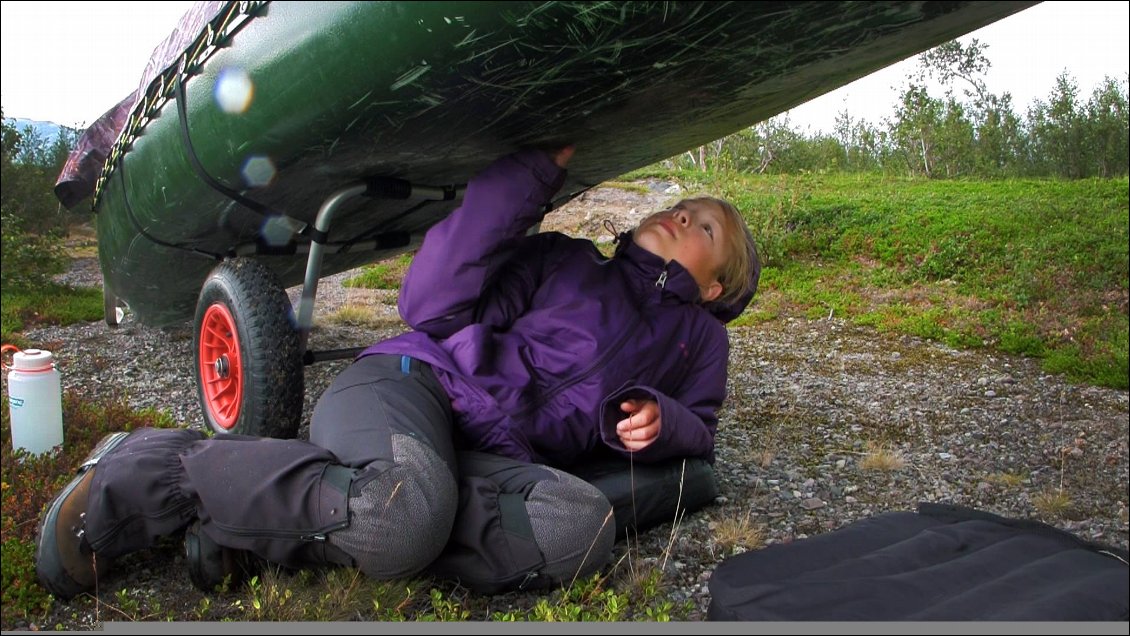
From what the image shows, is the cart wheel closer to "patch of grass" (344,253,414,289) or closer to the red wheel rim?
the red wheel rim

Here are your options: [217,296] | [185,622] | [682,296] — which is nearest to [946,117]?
[682,296]

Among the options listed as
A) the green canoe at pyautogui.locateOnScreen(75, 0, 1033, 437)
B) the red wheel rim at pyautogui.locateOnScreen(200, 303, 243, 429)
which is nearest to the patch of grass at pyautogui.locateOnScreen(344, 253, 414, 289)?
the green canoe at pyautogui.locateOnScreen(75, 0, 1033, 437)

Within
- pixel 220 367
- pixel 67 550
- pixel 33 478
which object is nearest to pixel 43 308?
pixel 220 367

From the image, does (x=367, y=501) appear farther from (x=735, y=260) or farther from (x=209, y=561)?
(x=735, y=260)

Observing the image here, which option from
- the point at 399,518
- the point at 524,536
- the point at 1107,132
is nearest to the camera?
the point at 399,518

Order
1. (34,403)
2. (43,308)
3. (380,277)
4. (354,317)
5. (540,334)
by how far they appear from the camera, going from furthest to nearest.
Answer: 1. (380,277)
2. (43,308)
3. (354,317)
4. (34,403)
5. (540,334)

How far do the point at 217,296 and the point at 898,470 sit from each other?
2464 millimetres

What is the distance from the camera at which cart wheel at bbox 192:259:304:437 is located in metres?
2.56

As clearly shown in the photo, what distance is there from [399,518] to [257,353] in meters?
1.10

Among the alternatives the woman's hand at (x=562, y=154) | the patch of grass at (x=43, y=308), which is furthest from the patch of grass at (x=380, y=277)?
the woman's hand at (x=562, y=154)

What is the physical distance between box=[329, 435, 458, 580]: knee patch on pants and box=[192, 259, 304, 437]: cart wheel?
0.93m

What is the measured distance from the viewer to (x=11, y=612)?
1.75 metres

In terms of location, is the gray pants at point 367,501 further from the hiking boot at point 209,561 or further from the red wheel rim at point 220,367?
the red wheel rim at point 220,367

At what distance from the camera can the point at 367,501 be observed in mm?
1727
